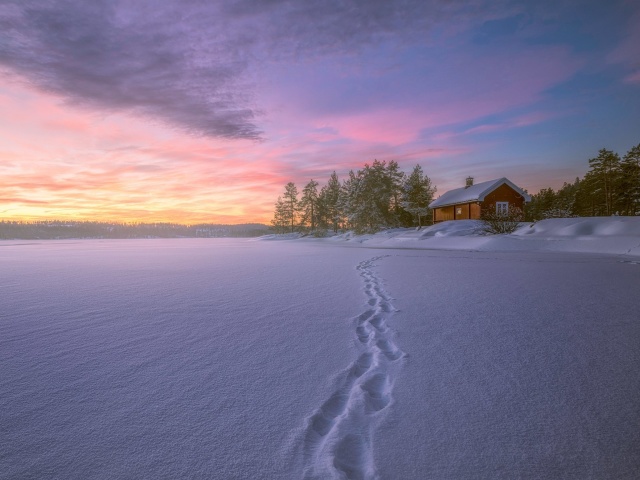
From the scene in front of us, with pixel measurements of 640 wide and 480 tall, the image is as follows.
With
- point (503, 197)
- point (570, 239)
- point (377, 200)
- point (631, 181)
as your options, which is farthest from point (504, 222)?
point (631, 181)

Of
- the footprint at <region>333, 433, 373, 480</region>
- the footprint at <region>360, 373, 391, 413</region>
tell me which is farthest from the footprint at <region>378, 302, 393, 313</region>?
the footprint at <region>333, 433, 373, 480</region>

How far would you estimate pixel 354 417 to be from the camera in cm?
208

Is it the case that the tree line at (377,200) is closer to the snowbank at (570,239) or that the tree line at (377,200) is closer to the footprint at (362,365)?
the snowbank at (570,239)

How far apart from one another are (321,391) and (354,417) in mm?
387

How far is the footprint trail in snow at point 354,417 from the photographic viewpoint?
167 centimetres

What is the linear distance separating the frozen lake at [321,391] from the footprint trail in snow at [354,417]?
11 millimetres

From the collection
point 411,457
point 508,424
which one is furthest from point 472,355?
point 411,457

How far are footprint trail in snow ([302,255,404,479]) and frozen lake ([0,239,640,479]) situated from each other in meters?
0.01

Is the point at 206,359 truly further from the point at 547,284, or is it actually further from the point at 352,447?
the point at 547,284

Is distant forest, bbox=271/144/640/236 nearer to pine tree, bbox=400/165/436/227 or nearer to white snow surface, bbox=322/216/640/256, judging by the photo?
pine tree, bbox=400/165/436/227

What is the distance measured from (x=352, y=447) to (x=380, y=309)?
10.5ft

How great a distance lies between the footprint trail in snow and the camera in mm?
1669

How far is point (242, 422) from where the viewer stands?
1.99 m

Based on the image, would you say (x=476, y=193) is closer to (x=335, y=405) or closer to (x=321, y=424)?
(x=335, y=405)
